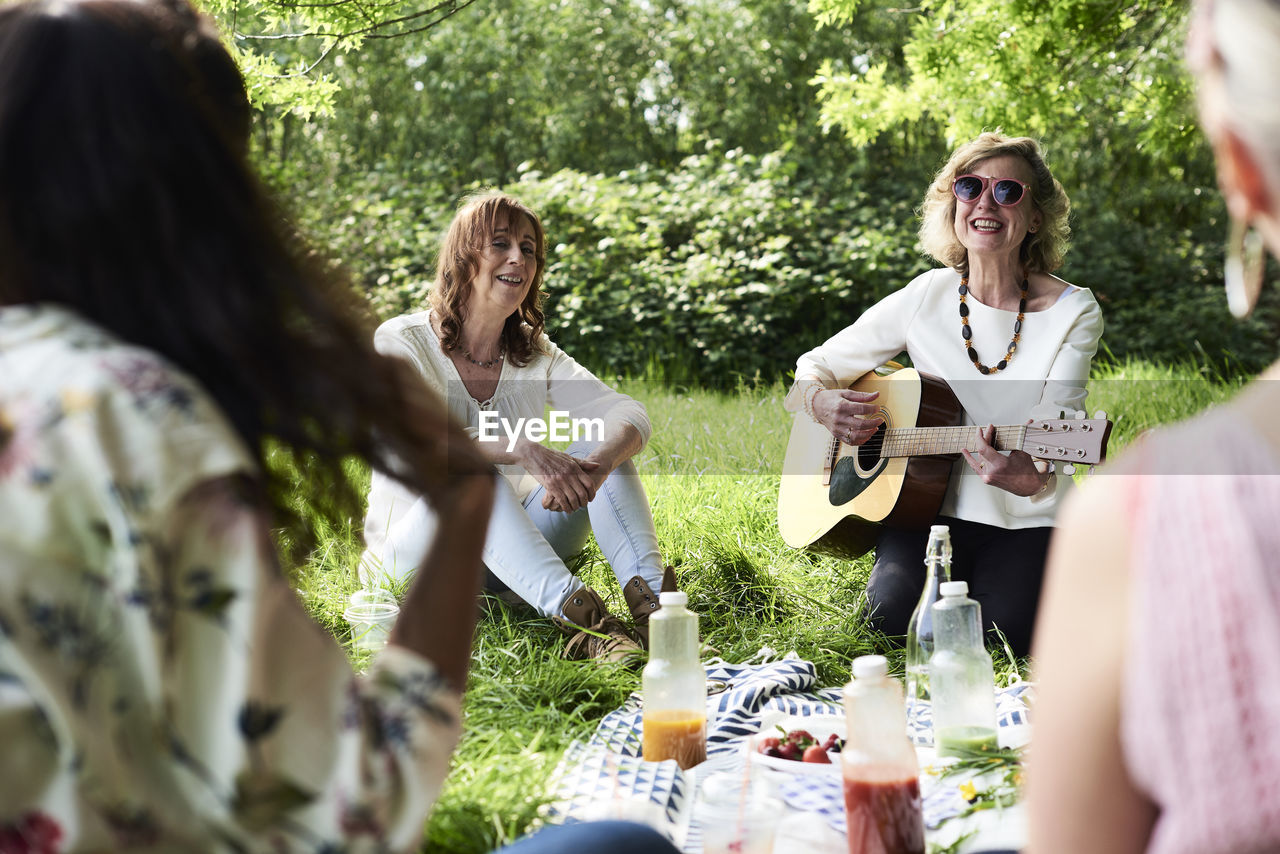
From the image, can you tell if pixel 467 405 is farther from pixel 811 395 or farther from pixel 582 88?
pixel 582 88

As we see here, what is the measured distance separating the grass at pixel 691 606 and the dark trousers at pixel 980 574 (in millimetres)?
89

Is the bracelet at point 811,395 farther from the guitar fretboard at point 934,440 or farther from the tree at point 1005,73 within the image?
the tree at point 1005,73

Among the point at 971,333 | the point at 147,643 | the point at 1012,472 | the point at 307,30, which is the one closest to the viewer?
the point at 147,643

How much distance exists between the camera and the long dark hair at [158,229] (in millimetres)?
912

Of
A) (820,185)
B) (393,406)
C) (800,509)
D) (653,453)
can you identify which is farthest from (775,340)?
(393,406)

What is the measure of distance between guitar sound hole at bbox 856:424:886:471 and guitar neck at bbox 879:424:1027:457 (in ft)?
0.09

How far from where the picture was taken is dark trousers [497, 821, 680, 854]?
1232mm

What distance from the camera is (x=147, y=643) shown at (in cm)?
82

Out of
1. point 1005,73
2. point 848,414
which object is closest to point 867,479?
point 848,414

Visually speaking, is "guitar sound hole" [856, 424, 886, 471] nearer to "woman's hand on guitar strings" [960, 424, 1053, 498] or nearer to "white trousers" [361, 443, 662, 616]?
"woman's hand on guitar strings" [960, 424, 1053, 498]

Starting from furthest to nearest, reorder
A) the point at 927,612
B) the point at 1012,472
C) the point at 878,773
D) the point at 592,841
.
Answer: the point at 1012,472
the point at 927,612
the point at 878,773
the point at 592,841

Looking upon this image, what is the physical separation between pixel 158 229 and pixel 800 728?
1653mm

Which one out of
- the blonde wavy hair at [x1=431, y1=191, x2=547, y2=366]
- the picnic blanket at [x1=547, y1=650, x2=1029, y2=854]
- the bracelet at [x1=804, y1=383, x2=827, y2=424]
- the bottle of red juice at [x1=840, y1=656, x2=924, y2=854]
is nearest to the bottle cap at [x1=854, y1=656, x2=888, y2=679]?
the bottle of red juice at [x1=840, y1=656, x2=924, y2=854]

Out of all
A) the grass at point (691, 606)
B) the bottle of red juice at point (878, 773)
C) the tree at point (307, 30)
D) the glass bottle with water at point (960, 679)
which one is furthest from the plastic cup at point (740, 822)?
the tree at point (307, 30)
